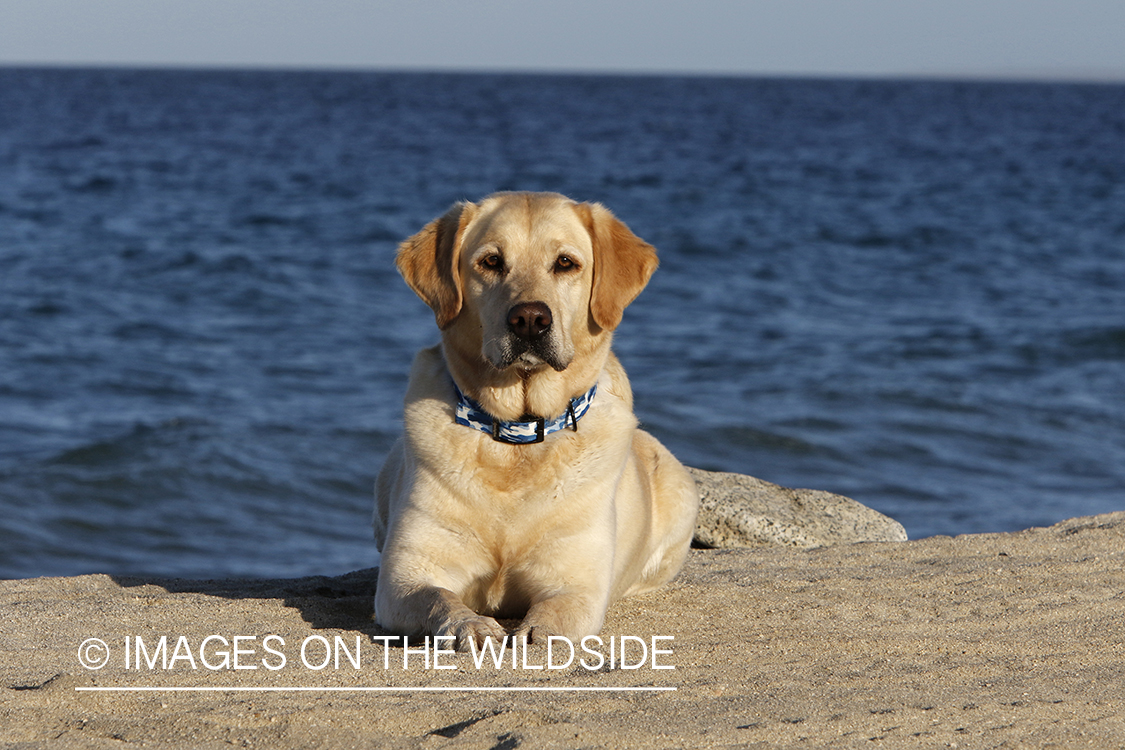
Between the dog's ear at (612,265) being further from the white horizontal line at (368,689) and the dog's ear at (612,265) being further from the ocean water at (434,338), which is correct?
the ocean water at (434,338)

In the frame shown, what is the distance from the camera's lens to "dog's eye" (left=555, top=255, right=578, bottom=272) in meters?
4.32

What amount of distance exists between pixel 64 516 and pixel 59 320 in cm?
647

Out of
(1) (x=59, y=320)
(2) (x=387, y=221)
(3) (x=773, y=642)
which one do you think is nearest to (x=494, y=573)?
(3) (x=773, y=642)

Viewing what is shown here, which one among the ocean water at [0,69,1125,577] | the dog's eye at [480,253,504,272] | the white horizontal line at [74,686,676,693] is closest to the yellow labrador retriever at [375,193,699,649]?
the dog's eye at [480,253,504,272]

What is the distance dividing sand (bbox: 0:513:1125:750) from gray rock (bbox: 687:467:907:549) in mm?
1247

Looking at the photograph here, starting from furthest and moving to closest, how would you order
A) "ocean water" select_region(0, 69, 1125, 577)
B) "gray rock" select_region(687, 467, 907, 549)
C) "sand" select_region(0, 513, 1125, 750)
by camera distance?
"ocean water" select_region(0, 69, 1125, 577) → "gray rock" select_region(687, 467, 907, 549) → "sand" select_region(0, 513, 1125, 750)

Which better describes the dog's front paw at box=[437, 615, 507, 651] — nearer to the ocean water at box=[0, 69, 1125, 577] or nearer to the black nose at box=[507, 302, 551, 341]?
the black nose at box=[507, 302, 551, 341]

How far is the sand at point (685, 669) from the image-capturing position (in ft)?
10.00

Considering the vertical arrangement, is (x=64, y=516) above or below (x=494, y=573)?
below

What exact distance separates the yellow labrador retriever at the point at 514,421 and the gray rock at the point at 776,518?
8.46 ft

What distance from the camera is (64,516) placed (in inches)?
330

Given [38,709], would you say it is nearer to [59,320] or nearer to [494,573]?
[494,573]

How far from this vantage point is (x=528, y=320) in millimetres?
4070

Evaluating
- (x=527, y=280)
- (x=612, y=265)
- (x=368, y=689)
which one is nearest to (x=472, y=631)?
(x=368, y=689)
